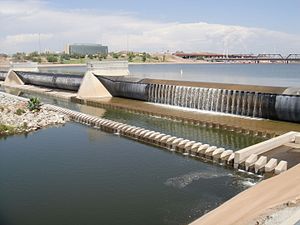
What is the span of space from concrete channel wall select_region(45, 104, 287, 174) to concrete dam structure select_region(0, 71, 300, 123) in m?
10.7

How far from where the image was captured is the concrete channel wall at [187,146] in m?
20.1

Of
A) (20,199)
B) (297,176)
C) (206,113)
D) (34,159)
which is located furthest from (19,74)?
(297,176)

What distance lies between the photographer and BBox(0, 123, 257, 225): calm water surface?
52.6 feet

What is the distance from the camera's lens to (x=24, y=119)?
1427 inches

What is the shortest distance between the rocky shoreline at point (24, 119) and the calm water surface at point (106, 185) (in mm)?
4791

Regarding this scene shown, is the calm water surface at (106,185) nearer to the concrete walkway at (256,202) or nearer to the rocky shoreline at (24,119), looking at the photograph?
the concrete walkway at (256,202)

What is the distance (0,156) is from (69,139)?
237 inches

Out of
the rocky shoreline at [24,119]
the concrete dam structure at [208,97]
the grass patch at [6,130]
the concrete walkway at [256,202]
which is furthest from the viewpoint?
the rocky shoreline at [24,119]

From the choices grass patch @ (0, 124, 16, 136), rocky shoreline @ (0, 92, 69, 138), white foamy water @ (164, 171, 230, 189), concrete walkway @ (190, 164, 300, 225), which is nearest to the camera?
concrete walkway @ (190, 164, 300, 225)

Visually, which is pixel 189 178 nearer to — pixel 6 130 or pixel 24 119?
pixel 6 130

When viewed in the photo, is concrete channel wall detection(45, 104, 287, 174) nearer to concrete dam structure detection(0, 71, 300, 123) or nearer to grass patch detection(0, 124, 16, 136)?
grass patch detection(0, 124, 16, 136)

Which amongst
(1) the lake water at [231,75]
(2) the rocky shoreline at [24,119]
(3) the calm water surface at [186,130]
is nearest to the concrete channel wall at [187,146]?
(3) the calm water surface at [186,130]

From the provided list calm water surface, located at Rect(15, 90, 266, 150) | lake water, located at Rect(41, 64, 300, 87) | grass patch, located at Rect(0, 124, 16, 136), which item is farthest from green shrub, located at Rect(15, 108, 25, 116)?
lake water, located at Rect(41, 64, 300, 87)

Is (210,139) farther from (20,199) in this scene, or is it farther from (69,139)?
(20,199)
